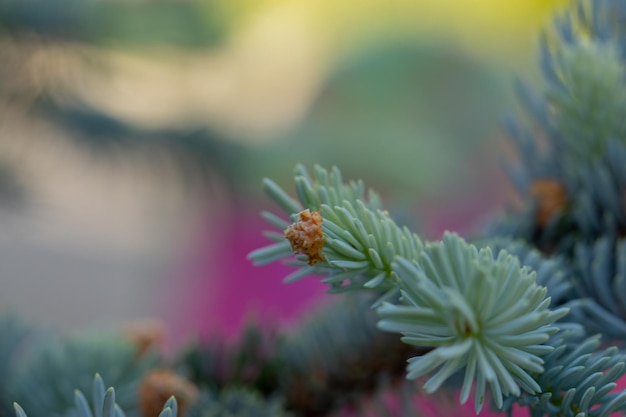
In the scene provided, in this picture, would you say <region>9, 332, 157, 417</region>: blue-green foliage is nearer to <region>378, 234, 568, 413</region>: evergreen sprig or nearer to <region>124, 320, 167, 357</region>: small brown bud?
<region>124, 320, 167, 357</region>: small brown bud

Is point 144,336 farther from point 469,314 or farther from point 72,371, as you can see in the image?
point 469,314

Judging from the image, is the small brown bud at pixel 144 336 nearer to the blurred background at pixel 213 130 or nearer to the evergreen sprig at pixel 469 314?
the blurred background at pixel 213 130


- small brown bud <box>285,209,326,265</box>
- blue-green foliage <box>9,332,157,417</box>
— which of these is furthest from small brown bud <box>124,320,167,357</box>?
small brown bud <box>285,209,326,265</box>

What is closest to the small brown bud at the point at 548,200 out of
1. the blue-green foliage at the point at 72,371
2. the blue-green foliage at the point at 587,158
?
the blue-green foliage at the point at 587,158

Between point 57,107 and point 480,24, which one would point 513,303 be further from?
point 480,24

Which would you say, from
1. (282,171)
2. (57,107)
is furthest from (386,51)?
(57,107)

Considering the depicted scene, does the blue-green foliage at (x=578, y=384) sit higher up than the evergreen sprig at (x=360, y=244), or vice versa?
the evergreen sprig at (x=360, y=244)
